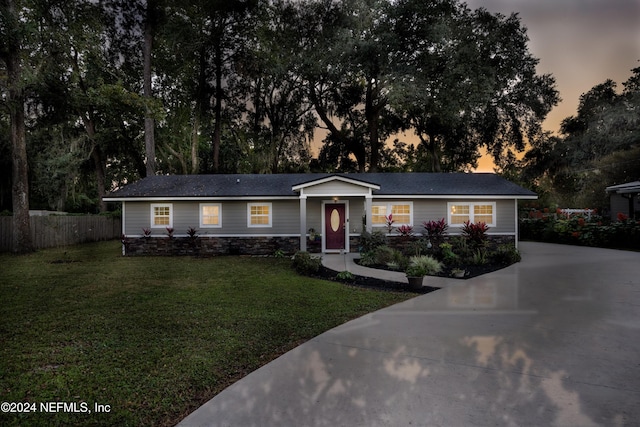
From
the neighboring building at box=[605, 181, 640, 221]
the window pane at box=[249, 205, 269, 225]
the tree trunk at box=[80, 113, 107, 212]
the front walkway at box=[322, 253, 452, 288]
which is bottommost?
the front walkway at box=[322, 253, 452, 288]

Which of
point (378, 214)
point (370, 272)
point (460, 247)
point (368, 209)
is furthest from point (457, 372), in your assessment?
point (378, 214)

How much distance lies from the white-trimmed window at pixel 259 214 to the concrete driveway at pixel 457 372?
9631mm

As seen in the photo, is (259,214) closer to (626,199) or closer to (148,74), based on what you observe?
(148,74)

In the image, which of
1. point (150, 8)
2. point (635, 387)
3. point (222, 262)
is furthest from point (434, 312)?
point (150, 8)

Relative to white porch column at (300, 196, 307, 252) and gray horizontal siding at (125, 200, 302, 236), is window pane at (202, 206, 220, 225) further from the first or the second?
white porch column at (300, 196, 307, 252)

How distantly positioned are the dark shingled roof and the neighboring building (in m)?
7.02

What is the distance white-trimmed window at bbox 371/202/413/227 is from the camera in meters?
15.5

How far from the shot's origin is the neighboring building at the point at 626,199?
17.9m

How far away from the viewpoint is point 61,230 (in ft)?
58.1

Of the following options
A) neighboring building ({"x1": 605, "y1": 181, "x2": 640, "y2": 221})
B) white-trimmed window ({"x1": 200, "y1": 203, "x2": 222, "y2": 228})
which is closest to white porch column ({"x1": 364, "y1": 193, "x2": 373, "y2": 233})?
white-trimmed window ({"x1": 200, "y1": 203, "x2": 222, "y2": 228})

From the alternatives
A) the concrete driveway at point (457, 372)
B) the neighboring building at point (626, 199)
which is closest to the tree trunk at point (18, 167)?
the concrete driveway at point (457, 372)

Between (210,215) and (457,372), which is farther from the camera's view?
(210,215)

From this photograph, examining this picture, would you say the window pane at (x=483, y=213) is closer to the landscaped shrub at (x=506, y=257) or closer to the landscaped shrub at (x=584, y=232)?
the landscaped shrub at (x=506, y=257)

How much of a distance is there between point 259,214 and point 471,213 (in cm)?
960
